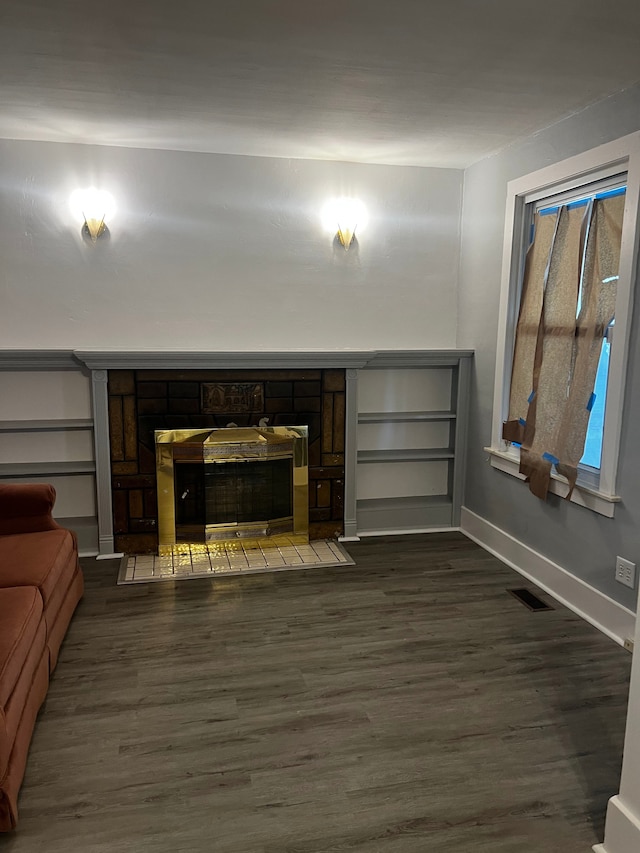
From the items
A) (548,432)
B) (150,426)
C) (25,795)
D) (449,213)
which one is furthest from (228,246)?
(25,795)

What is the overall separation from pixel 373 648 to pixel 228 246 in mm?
2566

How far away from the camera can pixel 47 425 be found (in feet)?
13.0

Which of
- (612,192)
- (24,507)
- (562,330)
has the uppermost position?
(612,192)

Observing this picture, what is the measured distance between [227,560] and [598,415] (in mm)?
2284

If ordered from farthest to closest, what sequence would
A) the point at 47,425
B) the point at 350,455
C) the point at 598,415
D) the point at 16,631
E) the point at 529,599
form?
the point at 350,455, the point at 47,425, the point at 529,599, the point at 598,415, the point at 16,631

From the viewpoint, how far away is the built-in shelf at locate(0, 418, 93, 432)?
389 cm

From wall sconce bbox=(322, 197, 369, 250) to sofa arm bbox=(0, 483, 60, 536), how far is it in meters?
2.37

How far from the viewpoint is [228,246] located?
411 cm

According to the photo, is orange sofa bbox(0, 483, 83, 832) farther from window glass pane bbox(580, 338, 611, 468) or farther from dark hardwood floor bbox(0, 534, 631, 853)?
window glass pane bbox(580, 338, 611, 468)

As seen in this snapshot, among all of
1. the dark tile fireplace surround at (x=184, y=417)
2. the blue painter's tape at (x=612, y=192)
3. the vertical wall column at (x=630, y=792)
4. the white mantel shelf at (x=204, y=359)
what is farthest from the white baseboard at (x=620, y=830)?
the white mantel shelf at (x=204, y=359)

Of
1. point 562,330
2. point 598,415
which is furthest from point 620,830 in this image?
point 562,330

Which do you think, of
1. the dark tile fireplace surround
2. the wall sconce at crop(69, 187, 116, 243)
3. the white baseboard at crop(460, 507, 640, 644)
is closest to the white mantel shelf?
the dark tile fireplace surround

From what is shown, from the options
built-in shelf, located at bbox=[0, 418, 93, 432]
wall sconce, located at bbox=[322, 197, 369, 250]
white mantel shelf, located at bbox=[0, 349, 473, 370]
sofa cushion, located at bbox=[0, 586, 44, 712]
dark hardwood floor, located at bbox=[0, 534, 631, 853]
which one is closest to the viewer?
dark hardwood floor, located at bbox=[0, 534, 631, 853]

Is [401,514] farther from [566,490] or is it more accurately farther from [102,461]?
[102,461]
